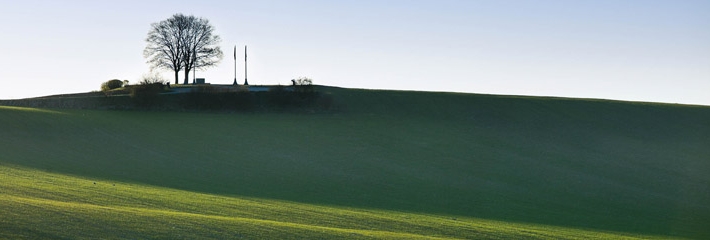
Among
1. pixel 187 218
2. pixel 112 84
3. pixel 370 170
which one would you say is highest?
pixel 112 84

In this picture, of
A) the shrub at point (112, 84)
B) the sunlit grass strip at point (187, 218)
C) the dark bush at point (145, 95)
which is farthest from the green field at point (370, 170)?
the shrub at point (112, 84)

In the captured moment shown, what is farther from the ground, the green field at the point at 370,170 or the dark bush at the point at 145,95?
the dark bush at the point at 145,95

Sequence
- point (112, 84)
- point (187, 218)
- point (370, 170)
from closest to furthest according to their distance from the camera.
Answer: point (187, 218) → point (370, 170) → point (112, 84)

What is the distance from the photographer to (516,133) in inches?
1916

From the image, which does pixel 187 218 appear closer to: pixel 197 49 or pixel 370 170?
pixel 370 170

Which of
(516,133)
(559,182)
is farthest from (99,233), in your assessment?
(516,133)

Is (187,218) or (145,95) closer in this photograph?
(187,218)

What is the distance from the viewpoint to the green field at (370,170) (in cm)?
1958

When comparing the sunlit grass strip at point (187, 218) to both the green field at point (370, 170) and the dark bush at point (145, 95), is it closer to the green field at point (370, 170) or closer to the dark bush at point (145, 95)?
the green field at point (370, 170)

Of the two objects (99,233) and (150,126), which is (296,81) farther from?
(99,233)

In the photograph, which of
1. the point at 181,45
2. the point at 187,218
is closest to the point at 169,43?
the point at 181,45

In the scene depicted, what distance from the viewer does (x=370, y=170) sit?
1387 inches

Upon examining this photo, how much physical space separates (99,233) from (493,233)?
10.3m

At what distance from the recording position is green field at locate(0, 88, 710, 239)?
19578mm
